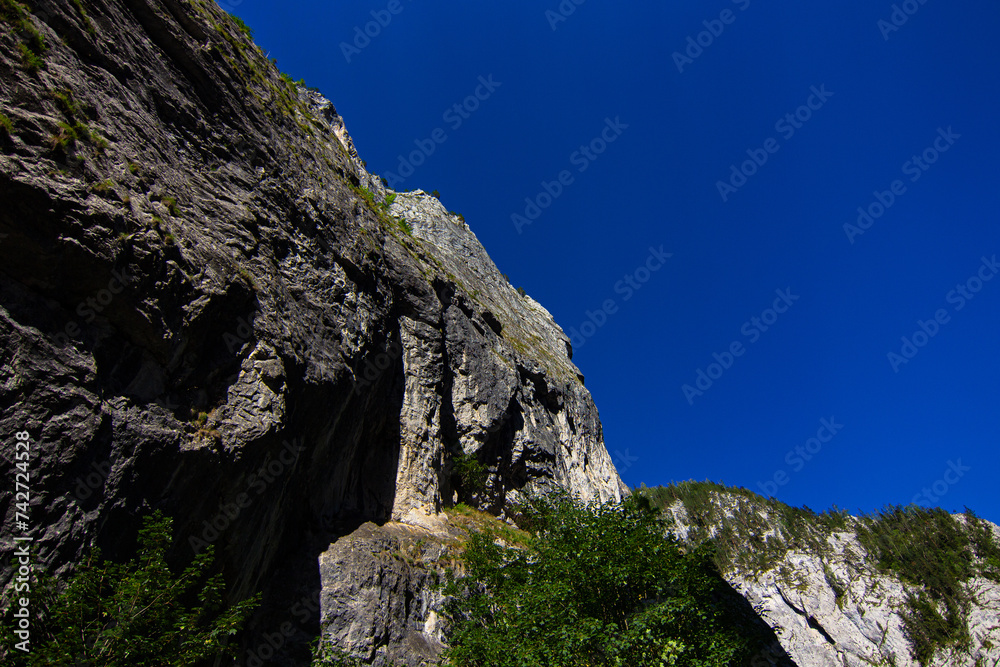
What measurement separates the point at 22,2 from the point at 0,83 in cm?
250

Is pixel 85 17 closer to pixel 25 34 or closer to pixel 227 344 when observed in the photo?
pixel 25 34

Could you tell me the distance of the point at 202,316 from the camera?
33.4 feet

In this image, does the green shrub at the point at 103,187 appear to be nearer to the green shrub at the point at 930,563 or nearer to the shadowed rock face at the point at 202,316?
the shadowed rock face at the point at 202,316

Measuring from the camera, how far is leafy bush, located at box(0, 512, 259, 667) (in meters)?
5.91

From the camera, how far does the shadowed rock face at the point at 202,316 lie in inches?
304

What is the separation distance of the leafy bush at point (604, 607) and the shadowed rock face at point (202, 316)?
188 inches

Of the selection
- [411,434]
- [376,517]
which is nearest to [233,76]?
[411,434]

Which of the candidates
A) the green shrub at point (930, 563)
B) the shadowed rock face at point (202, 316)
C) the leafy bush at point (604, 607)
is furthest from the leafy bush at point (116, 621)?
the green shrub at point (930, 563)

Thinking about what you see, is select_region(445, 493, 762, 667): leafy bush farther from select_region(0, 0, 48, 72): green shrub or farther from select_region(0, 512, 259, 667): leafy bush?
select_region(0, 0, 48, 72): green shrub

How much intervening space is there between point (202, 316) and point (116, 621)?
554 centimetres

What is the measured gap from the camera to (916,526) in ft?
231

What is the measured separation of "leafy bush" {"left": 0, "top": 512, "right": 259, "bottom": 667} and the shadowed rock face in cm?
90

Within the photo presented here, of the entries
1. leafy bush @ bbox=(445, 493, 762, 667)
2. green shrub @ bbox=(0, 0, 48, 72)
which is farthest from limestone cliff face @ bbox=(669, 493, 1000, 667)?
green shrub @ bbox=(0, 0, 48, 72)

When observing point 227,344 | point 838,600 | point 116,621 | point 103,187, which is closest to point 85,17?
point 103,187
